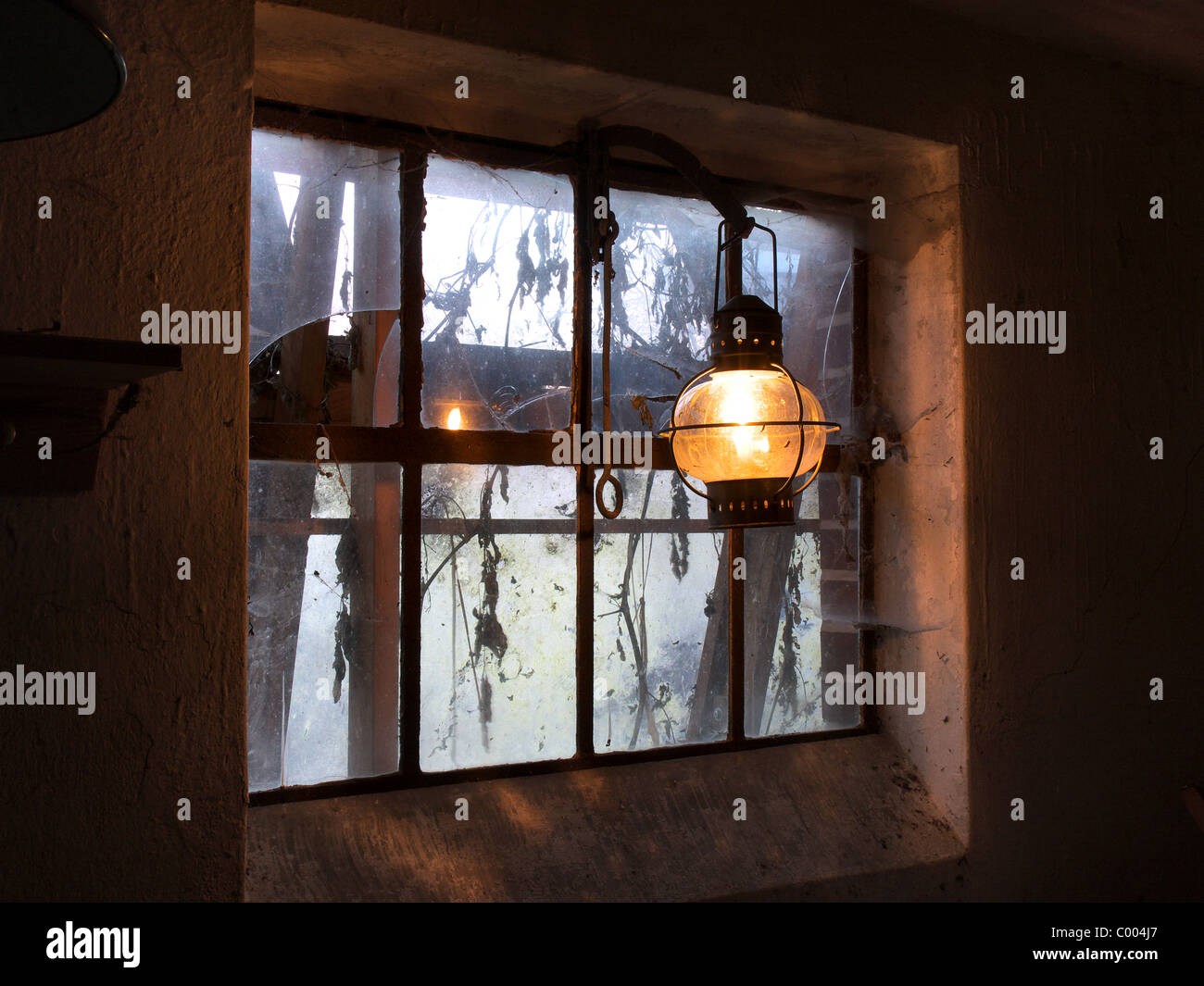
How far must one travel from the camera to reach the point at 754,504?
124cm

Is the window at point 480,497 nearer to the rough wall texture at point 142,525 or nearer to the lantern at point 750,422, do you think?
the rough wall texture at point 142,525

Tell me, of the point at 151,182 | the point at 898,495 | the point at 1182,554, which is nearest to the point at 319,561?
the point at 151,182

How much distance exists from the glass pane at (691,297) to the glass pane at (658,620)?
177 mm

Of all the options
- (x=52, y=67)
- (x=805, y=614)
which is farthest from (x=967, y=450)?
(x=52, y=67)

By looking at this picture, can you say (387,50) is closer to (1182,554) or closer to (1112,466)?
(1112,466)

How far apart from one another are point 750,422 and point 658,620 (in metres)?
0.55

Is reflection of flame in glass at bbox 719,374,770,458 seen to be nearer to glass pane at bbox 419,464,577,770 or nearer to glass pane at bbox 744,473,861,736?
glass pane at bbox 419,464,577,770

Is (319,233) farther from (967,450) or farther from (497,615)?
(967,450)

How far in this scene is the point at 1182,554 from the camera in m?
1.88

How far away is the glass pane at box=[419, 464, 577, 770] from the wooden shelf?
516 mm

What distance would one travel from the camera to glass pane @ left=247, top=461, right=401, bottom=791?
1.36 m

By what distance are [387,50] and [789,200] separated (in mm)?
834

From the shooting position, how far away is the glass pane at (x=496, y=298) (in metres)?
1.46

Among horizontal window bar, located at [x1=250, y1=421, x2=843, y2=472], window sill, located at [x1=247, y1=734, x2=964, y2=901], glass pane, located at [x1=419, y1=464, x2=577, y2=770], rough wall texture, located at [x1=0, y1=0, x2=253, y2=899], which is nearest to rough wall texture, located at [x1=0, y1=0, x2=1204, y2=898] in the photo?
rough wall texture, located at [x1=0, y1=0, x2=253, y2=899]
